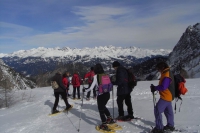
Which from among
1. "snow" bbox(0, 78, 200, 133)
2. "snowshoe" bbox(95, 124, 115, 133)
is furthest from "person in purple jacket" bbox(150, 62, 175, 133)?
"snowshoe" bbox(95, 124, 115, 133)

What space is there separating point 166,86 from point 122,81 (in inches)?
77.4

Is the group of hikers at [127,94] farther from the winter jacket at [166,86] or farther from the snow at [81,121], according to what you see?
the snow at [81,121]

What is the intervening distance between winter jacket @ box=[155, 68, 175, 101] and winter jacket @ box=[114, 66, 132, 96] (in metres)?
1.68

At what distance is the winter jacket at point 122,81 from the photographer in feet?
26.3

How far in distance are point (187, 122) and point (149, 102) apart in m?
4.21

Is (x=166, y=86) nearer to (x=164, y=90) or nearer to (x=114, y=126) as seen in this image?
(x=164, y=90)

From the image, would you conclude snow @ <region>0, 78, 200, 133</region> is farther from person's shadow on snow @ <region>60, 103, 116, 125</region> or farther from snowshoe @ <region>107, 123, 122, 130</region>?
snowshoe @ <region>107, 123, 122, 130</region>

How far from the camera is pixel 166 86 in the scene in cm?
642

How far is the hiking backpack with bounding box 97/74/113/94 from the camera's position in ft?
25.1

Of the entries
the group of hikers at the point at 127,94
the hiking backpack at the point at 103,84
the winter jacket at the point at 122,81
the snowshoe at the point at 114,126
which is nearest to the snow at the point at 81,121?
the snowshoe at the point at 114,126

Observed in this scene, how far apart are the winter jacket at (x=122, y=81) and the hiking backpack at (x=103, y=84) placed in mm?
410

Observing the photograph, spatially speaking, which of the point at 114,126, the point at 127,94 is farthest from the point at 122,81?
the point at 114,126

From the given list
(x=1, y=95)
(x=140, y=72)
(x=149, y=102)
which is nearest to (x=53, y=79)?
(x=149, y=102)

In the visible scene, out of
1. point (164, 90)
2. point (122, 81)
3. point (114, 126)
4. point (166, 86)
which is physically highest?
point (122, 81)
